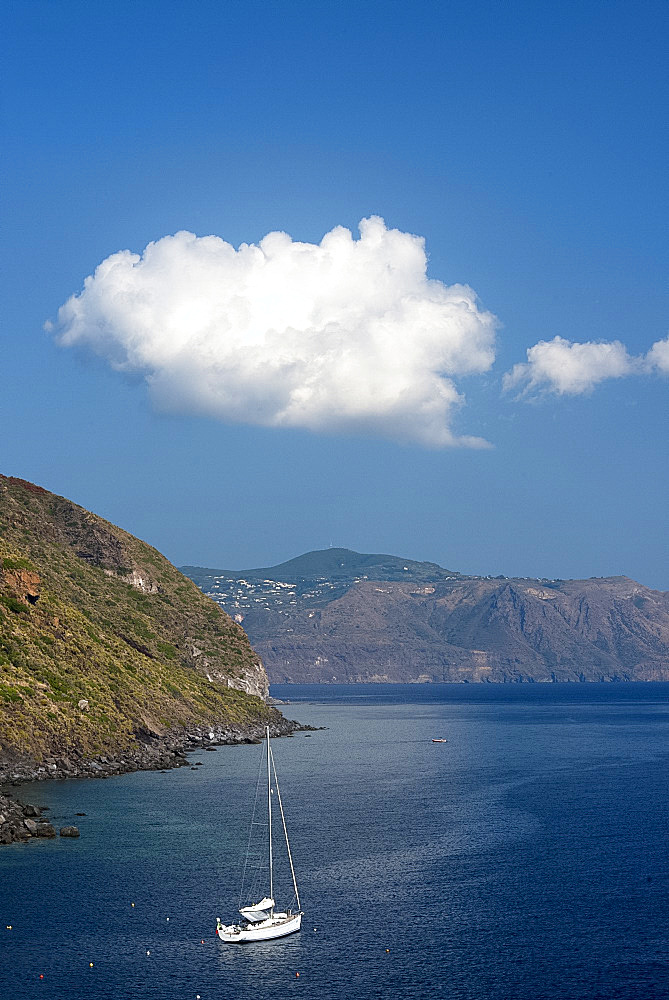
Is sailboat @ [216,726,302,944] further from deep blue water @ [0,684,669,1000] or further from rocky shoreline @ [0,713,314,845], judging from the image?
rocky shoreline @ [0,713,314,845]

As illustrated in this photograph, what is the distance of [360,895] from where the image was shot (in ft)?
277

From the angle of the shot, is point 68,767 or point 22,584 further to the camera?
point 22,584

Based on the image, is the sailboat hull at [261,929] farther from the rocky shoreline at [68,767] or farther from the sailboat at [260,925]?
the rocky shoreline at [68,767]

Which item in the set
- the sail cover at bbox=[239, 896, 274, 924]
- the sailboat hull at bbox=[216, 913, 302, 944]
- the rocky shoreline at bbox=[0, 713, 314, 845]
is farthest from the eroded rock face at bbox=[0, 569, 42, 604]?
the sailboat hull at bbox=[216, 913, 302, 944]

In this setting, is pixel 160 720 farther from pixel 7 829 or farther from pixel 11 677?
pixel 7 829

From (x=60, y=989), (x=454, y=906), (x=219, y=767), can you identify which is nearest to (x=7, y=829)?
(x=60, y=989)

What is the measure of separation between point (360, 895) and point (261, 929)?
14596 mm

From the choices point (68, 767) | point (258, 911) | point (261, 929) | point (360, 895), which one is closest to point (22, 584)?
point (68, 767)

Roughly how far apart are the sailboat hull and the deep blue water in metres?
0.94

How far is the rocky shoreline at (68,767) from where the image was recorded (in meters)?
105

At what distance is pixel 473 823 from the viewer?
119 meters

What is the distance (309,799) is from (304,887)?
48.9 meters

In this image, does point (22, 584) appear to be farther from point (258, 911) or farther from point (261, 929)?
point (261, 929)

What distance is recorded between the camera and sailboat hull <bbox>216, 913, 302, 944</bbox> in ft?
236
